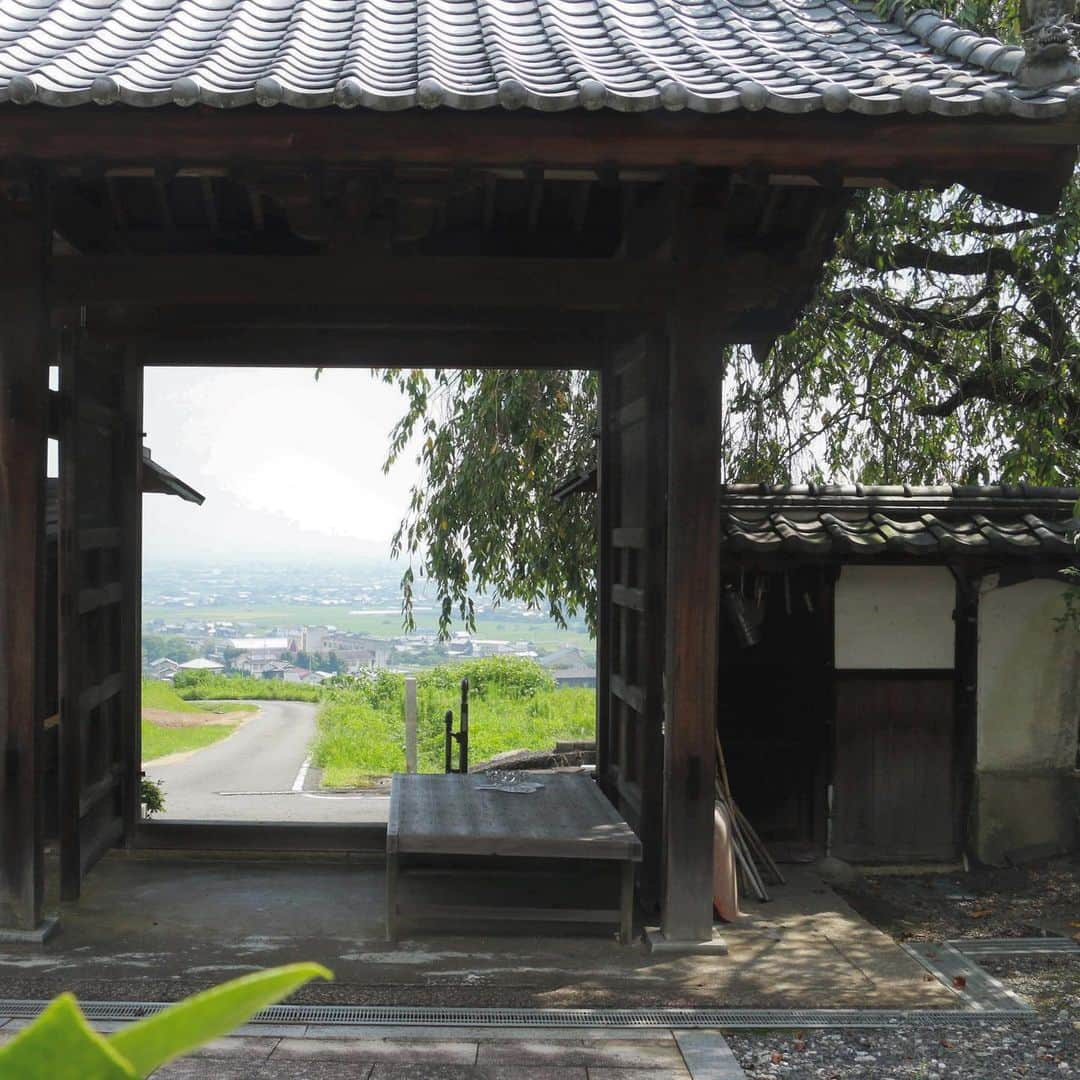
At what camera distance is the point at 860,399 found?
1022 cm

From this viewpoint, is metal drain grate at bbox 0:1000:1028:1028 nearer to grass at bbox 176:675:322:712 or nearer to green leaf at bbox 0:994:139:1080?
green leaf at bbox 0:994:139:1080

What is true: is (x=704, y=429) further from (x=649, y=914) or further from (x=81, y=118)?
(x=81, y=118)

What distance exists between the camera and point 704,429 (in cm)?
545

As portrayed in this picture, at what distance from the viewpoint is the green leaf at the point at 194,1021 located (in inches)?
22.2

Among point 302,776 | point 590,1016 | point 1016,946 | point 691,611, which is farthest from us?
point 302,776

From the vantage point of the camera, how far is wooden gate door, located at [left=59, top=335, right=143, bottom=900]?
5.96 metres

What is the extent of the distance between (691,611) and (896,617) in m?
2.59

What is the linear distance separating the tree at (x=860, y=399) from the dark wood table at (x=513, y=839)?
466 cm

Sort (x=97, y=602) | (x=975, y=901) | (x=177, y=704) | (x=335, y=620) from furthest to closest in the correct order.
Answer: (x=335, y=620) → (x=177, y=704) → (x=975, y=901) → (x=97, y=602)

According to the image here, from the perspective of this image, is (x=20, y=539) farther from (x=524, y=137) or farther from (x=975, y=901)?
(x=975, y=901)

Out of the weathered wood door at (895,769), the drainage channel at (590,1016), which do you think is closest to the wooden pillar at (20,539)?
the drainage channel at (590,1016)

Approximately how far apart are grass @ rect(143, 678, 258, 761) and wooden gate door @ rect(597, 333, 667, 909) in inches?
552

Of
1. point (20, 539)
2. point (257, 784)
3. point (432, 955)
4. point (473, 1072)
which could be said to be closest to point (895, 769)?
point (432, 955)

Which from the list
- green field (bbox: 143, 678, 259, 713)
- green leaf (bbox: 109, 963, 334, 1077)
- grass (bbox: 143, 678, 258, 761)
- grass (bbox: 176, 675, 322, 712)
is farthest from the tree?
grass (bbox: 176, 675, 322, 712)
